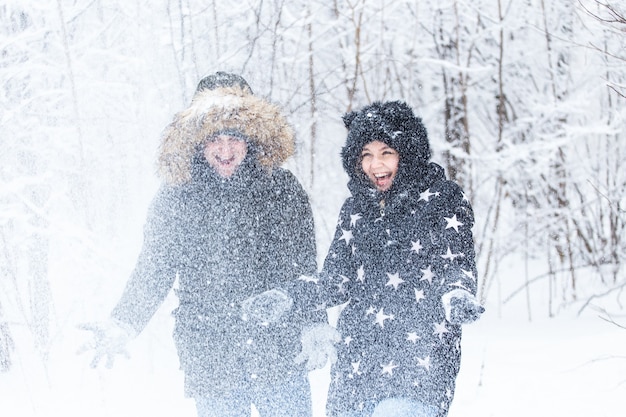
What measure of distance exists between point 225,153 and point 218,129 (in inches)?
3.7

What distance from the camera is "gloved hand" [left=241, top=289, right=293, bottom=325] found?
7.64 feet

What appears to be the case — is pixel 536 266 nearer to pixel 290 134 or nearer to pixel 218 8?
pixel 218 8

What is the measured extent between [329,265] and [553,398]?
8.31 feet

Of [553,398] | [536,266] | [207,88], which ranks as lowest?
[553,398]

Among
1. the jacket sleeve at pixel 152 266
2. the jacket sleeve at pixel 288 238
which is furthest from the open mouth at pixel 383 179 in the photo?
the jacket sleeve at pixel 152 266

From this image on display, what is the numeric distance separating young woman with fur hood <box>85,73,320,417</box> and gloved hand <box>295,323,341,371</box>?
0.62ft

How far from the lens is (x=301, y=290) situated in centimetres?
237

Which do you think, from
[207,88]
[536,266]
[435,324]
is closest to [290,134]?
[207,88]

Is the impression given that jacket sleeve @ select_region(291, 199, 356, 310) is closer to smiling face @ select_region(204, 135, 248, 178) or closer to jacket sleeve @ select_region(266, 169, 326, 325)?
jacket sleeve @ select_region(266, 169, 326, 325)

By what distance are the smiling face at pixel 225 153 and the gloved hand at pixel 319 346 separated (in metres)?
0.68

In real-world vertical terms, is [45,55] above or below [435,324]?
above

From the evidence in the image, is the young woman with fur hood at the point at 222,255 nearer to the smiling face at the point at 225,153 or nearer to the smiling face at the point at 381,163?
the smiling face at the point at 225,153

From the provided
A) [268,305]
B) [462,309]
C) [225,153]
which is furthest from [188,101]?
[462,309]

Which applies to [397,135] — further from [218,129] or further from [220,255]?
[220,255]
